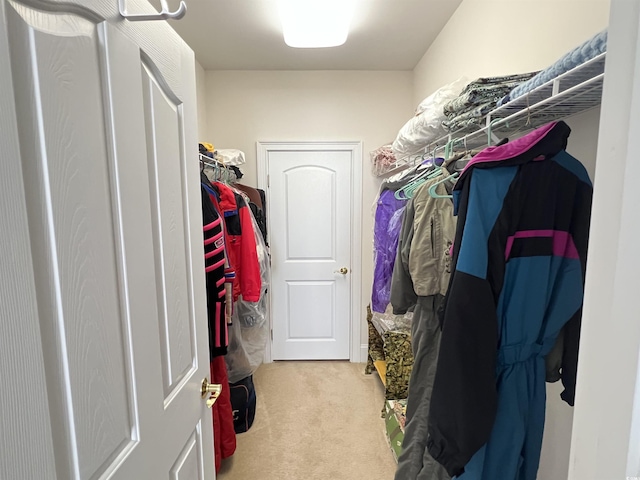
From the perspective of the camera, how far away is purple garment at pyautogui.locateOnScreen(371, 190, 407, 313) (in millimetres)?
1915

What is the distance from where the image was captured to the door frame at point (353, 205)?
9.42 feet

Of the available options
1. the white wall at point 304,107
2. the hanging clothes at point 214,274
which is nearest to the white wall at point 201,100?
the white wall at point 304,107

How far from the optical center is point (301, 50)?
2.44 meters

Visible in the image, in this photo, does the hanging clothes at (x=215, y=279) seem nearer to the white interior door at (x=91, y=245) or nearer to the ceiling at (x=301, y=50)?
the white interior door at (x=91, y=245)

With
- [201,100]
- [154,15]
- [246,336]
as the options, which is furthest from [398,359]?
[201,100]

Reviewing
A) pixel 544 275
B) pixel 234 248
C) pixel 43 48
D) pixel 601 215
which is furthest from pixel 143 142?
pixel 234 248

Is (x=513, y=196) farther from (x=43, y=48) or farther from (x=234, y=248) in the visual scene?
(x=234, y=248)

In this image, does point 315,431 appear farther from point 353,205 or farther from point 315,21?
point 315,21

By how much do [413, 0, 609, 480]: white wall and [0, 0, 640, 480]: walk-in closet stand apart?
0.01 m

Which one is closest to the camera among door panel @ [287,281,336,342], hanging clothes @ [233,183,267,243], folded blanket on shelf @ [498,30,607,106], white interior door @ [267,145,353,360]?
folded blanket on shelf @ [498,30,607,106]

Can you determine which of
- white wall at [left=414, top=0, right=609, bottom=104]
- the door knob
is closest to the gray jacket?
white wall at [left=414, top=0, right=609, bottom=104]

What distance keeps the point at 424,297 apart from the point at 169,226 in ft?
3.15

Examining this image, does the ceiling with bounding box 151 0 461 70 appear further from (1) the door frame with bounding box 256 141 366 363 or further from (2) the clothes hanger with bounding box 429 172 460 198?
(2) the clothes hanger with bounding box 429 172 460 198

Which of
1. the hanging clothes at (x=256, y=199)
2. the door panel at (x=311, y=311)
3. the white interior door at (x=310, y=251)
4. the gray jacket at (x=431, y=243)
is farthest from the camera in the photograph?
the door panel at (x=311, y=311)
